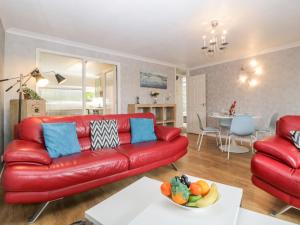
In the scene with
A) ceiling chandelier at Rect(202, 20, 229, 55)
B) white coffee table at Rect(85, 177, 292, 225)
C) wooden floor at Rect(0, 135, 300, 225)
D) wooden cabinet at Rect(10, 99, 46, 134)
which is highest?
ceiling chandelier at Rect(202, 20, 229, 55)

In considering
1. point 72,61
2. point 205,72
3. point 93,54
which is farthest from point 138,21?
point 205,72

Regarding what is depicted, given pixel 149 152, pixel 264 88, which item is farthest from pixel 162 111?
pixel 149 152

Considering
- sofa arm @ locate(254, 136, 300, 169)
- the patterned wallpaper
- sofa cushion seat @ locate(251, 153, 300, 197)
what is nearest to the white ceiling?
the patterned wallpaper

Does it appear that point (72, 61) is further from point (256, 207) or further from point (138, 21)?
point (256, 207)

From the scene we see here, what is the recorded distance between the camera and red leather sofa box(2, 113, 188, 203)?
1.38 m

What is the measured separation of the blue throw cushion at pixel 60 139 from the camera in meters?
1.87

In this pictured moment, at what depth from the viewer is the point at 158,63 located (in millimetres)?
5082

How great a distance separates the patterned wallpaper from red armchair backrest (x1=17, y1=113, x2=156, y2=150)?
9.50ft

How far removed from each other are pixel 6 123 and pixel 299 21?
4955 millimetres

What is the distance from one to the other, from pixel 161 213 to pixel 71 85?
3.47 metres

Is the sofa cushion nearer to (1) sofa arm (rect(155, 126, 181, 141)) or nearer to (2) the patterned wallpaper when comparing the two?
(1) sofa arm (rect(155, 126, 181, 141))

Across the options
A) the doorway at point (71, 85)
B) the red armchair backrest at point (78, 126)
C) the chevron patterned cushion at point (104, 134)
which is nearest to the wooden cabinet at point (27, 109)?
the red armchair backrest at point (78, 126)

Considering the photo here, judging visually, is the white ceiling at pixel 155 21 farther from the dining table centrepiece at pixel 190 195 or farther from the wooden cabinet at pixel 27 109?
the dining table centrepiece at pixel 190 195

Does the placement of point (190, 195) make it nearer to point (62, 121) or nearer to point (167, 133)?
point (167, 133)
